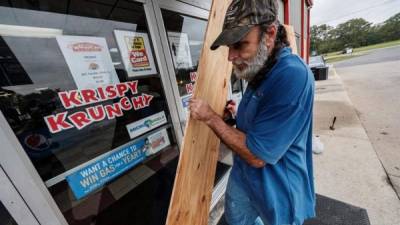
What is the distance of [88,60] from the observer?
1248mm

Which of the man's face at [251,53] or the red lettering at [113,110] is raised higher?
the man's face at [251,53]

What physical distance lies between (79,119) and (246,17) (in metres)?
1.28

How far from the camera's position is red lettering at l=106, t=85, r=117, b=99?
135 cm

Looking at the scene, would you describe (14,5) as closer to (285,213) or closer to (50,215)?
(50,215)

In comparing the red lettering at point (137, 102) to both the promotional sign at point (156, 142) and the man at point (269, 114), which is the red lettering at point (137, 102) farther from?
the man at point (269, 114)

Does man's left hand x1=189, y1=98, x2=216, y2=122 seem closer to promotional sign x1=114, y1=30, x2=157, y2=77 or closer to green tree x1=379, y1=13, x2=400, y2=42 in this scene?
promotional sign x1=114, y1=30, x2=157, y2=77

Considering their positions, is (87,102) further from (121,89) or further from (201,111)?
(201,111)

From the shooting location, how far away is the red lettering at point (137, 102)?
1.54m

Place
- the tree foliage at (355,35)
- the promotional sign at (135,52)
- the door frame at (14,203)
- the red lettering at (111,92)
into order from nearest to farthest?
the door frame at (14,203), the red lettering at (111,92), the promotional sign at (135,52), the tree foliage at (355,35)

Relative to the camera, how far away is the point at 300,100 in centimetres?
91

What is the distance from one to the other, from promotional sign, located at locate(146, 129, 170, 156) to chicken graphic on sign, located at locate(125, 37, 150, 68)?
2.23 feet

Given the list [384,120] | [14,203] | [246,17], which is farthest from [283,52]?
[384,120]

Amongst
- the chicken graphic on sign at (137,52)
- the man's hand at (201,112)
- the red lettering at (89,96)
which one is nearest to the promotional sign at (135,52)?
the chicken graphic on sign at (137,52)


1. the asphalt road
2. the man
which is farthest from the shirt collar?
the asphalt road
